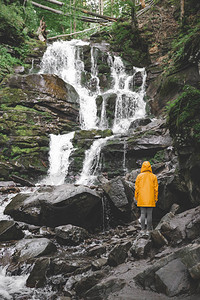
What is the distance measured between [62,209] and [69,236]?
1046 mm

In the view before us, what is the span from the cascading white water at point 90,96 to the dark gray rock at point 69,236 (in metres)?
5.23

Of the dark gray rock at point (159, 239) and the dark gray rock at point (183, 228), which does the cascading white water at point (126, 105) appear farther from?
the dark gray rock at point (159, 239)

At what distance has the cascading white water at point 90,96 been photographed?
12508 millimetres

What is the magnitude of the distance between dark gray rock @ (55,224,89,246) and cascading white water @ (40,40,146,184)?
17.1 feet

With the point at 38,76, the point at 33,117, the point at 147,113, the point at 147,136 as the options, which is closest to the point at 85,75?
the point at 38,76

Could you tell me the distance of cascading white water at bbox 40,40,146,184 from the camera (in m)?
12.5

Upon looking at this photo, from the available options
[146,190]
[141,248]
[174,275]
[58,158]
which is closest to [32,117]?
[58,158]

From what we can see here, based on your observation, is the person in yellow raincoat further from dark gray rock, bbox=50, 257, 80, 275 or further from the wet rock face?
the wet rock face

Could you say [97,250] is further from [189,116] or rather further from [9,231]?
[189,116]

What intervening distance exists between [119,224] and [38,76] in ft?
40.8

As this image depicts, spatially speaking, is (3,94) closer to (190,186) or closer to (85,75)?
(85,75)

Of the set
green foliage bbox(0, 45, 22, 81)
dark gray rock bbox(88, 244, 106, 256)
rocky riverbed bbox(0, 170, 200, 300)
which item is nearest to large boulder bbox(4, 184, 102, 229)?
rocky riverbed bbox(0, 170, 200, 300)

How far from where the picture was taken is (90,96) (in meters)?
18.5

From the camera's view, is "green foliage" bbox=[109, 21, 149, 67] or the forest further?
"green foliage" bbox=[109, 21, 149, 67]
